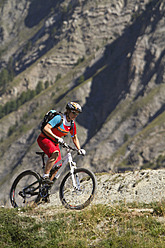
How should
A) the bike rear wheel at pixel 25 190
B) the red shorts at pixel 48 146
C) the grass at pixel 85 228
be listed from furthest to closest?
the bike rear wheel at pixel 25 190
the red shorts at pixel 48 146
the grass at pixel 85 228

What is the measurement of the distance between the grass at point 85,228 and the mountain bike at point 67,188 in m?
0.54

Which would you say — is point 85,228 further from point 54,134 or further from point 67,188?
point 54,134

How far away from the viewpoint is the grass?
707 cm

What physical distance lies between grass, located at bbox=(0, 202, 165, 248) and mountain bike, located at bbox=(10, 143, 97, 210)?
54 cm

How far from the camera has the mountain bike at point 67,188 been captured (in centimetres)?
932

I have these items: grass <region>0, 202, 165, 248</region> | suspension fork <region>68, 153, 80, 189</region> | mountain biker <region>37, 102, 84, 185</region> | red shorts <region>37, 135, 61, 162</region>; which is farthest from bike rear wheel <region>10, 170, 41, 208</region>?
suspension fork <region>68, 153, 80, 189</region>

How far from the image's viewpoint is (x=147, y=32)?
639 feet

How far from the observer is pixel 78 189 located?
9.48m

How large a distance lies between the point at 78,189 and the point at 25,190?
1.96m

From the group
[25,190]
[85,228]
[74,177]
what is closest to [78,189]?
[74,177]

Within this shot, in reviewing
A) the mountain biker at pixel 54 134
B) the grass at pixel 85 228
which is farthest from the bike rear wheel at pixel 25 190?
the grass at pixel 85 228

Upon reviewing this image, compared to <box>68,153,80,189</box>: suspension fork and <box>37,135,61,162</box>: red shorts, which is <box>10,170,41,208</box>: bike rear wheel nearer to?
<box>37,135,61,162</box>: red shorts

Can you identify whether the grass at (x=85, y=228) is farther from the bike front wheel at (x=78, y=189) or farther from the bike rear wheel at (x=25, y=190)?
the bike rear wheel at (x=25, y=190)

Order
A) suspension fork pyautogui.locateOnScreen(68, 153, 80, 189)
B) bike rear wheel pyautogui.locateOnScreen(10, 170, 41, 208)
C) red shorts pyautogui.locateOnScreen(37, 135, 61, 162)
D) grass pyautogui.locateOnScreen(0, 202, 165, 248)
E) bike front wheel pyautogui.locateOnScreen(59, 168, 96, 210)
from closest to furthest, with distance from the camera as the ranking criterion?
grass pyautogui.locateOnScreen(0, 202, 165, 248)
bike front wheel pyautogui.locateOnScreen(59, 168, 96, 210)
suspension fork pyautogui.locateOnScreen(68, 153, 80, 189)
red shorts pyautogui.locateOnScreen(37, 135, 61, 162)
bike rear wheel pyautogui.locateOnScreen(10, 170, 41, 208)
